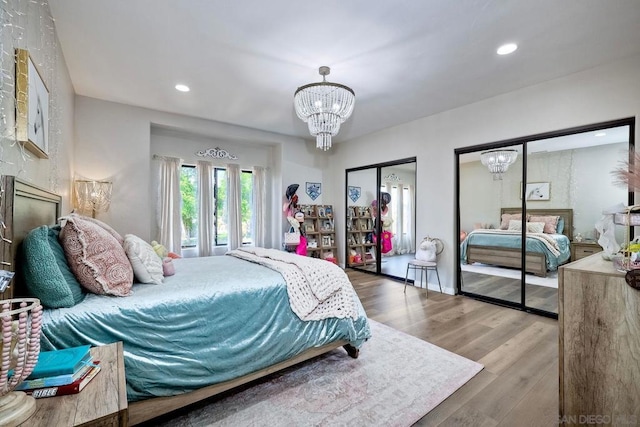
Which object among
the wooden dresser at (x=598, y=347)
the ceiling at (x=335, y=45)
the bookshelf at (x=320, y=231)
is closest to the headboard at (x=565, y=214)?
the ceiling at (x=335, y=45)

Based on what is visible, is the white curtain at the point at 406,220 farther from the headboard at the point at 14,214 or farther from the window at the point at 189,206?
the headboard at the point at 14,214

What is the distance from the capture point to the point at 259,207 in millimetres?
5172

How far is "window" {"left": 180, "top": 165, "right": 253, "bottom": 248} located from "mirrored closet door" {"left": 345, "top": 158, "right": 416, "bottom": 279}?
1969 mm

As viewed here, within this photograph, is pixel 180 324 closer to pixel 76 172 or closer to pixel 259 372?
pixel 259 372

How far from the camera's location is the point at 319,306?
2000 mm

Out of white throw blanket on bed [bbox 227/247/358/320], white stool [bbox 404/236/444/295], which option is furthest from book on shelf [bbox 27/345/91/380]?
white stool [bbox 404/236/444/295]

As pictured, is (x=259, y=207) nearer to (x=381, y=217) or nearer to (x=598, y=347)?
(x=381, y=217)

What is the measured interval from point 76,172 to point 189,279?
2866mm

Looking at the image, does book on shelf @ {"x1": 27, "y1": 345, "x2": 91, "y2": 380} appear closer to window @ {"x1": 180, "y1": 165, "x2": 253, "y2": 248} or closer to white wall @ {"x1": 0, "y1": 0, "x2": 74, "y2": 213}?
white wall @ {"x1": 0, "y1": 0, "x2": 74, "y2": 213}

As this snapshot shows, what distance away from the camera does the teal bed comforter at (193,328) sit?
1.31 metres

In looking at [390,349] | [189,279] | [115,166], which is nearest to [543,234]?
[390,349]

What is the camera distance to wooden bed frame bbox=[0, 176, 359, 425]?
1167 mm

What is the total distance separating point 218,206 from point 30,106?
3.30 m

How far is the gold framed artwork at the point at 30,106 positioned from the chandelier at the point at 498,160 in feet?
14.3
